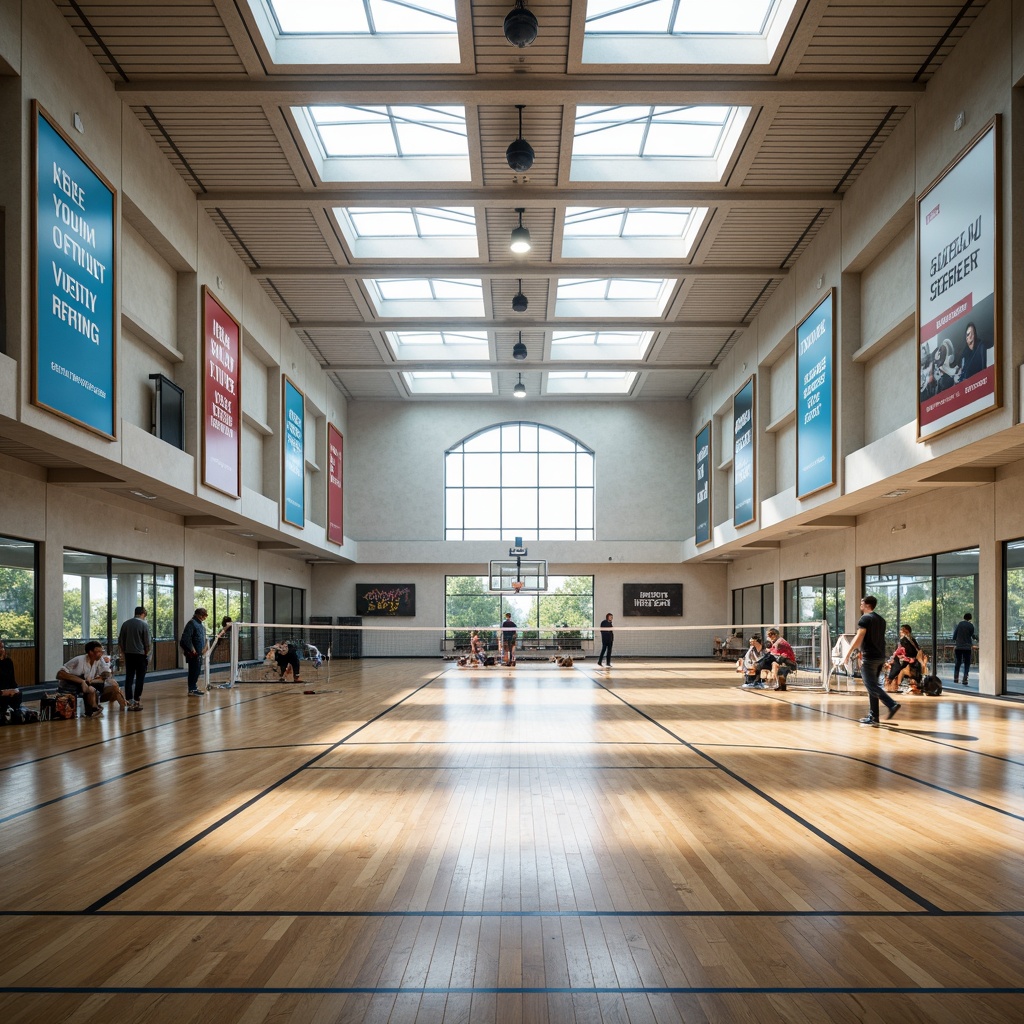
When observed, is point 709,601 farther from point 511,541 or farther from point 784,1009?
point 784,1009

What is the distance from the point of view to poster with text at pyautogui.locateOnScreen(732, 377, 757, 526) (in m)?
26.4

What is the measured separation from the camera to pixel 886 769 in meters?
9.25

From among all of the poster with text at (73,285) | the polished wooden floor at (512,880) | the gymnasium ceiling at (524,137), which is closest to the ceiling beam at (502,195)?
the gymnasium ceiling at (524,137)

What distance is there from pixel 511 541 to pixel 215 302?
19181 mm

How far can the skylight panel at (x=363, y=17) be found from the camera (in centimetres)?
1359

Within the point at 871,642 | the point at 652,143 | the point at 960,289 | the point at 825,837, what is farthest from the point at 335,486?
the point at 825,837

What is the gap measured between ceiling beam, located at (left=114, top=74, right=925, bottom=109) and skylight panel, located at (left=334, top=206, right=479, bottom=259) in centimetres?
661

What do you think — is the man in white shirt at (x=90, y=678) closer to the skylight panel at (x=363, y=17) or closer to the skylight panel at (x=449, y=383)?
the skylight panel at (x=363, y=17)

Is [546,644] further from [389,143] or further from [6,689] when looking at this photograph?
[6,689]

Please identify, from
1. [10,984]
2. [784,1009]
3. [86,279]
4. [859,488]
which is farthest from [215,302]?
[784,1009]

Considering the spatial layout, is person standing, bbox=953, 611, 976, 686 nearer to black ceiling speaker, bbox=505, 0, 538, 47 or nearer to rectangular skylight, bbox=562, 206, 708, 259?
rectangular skylight, bbox=562, 206, 708, 259

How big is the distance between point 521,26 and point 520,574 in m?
25.8

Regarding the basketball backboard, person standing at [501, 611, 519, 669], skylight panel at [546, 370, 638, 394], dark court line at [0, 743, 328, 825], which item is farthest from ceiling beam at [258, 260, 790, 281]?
the basketball backboard

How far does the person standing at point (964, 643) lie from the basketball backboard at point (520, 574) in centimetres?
1859
